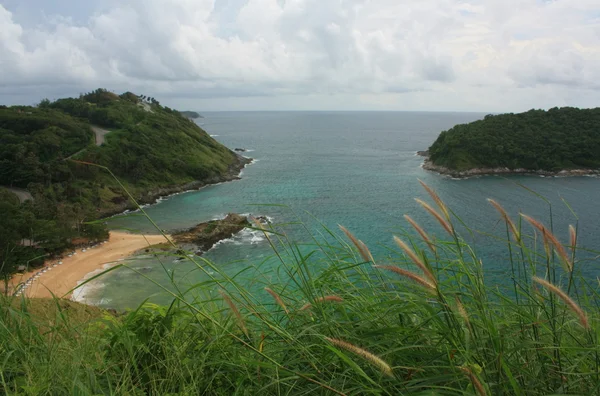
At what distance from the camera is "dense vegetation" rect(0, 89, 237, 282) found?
97.6 feet

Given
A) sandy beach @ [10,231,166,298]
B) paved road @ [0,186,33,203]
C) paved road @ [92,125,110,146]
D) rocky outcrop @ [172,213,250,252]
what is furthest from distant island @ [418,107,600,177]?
paved road @ [0,186,33,203]

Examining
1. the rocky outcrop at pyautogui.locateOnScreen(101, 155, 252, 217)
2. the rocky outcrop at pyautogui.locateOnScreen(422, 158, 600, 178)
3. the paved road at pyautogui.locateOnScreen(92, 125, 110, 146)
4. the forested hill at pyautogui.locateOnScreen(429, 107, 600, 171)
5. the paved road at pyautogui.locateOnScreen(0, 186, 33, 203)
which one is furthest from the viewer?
the forested hill at pyautogui.locateOnScreen(429, 107, 600, 171)

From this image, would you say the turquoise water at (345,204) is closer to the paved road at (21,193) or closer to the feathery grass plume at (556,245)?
the paved road at (21,193)

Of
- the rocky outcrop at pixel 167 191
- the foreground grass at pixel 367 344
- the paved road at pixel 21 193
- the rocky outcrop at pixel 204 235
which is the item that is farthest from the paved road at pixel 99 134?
the foreground grass at pixel 367 344

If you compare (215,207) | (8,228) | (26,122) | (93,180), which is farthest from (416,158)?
(8,228)

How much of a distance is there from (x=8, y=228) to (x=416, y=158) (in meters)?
65.6

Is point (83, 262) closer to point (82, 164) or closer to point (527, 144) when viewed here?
point (82, 164)

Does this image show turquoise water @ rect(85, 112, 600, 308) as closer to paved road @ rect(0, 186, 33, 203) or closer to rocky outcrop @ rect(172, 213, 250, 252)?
rocky outcrop @ rect(172, 213, 250, 252)

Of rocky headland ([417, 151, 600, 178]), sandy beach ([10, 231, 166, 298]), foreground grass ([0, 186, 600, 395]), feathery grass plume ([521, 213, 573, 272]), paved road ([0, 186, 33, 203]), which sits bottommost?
sandy beach ([10, 231, 166, 298])

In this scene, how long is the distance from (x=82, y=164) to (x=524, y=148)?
59.9m

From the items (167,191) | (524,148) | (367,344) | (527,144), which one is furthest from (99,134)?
(367,344)

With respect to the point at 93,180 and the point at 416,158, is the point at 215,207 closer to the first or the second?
the point at 93,180

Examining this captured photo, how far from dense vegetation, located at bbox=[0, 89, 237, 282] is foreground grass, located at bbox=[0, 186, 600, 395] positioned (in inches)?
888

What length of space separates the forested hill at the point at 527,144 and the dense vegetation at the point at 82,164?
1341 inches
